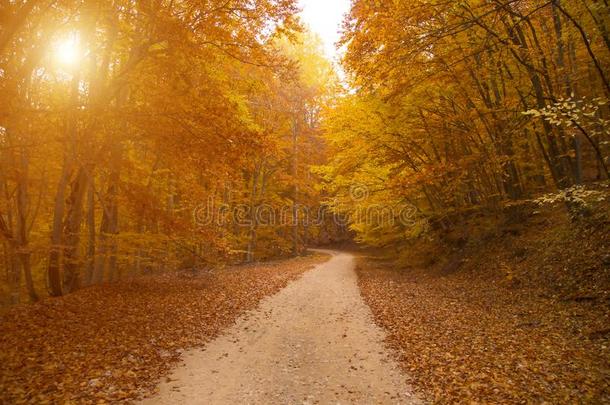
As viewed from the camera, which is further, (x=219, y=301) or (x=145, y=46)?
(x=219, y=301)

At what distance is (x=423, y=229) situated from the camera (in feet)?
63.0

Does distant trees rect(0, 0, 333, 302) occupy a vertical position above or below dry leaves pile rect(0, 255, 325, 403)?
above

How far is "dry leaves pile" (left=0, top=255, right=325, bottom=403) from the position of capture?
553cm

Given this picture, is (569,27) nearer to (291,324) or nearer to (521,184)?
(521,184)

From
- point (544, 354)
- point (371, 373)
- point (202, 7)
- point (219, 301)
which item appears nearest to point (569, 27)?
point (544, 354)

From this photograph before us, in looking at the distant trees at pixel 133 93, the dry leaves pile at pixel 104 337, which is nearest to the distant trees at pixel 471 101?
the distant trees at pixel 133 93

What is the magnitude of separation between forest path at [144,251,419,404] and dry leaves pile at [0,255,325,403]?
0.53m

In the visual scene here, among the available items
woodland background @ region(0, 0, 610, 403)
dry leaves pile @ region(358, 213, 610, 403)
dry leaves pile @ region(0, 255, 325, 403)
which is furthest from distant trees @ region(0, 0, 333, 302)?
dry leaves pile @ region(358, 213, 610, 403)

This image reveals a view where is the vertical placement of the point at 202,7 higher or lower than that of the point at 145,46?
higher

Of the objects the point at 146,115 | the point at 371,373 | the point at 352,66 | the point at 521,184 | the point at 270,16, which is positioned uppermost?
the point at 270,16

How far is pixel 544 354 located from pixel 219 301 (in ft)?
26.9

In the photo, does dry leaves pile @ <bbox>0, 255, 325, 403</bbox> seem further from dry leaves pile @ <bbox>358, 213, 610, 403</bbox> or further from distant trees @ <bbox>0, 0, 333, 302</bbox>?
dry leaves pile @ <bbox>358, 213, 610, 403</bbox>

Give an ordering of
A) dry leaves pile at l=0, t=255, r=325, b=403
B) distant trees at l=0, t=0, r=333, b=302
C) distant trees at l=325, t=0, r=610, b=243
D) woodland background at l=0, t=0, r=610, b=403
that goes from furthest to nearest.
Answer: distant trees at l=0, t=0, r=333, b=302
distant trees at l=325, t=0, r=610, b=243
woodland background at l=0, t=0, r=610, b=403
dry leaves pile at l=0, t=255, r=325, b=403

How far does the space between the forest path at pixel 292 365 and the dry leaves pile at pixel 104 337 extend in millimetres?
534
